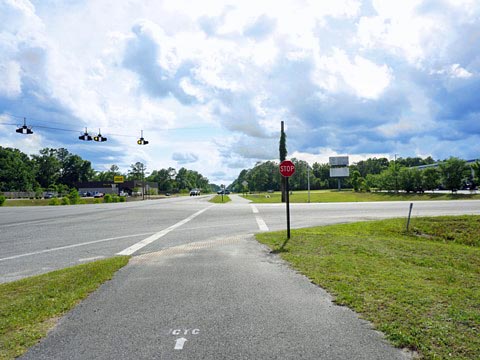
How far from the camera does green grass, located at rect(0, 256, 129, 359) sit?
355 cm

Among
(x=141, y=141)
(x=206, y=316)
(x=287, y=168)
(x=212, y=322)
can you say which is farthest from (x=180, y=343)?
(x=141, y=141)

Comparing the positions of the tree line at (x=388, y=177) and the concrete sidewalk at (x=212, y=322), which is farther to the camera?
the tree line at (x=388, y=177)

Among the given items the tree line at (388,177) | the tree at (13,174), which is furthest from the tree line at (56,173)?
the tree line at (388,177)

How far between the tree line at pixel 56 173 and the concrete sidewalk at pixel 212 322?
8193 cm

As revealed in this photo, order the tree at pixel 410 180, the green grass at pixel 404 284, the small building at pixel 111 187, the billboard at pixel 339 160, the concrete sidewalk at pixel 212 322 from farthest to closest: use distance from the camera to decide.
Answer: the small building at pixel 111 187
the billboard at pixel 339 160
the tree at pixel 410 180
the green grass at pixel 404 284
the concrete sidewalk at pixel 212 322

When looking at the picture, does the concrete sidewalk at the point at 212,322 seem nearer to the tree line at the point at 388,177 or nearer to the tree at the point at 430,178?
the tree line at the point at 388,177

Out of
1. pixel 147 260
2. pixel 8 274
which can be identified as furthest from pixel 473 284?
pixel 8 274

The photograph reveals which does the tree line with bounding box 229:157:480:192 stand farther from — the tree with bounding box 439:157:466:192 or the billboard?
the billboard

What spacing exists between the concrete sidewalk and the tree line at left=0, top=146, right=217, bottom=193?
81.9 metres

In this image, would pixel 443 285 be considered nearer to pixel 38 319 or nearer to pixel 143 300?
pixel 143 300

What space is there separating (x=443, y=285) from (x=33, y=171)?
137 metres

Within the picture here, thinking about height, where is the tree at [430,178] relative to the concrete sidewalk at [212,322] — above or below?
above

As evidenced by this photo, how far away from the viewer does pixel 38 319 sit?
159 inches

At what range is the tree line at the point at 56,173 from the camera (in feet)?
336
